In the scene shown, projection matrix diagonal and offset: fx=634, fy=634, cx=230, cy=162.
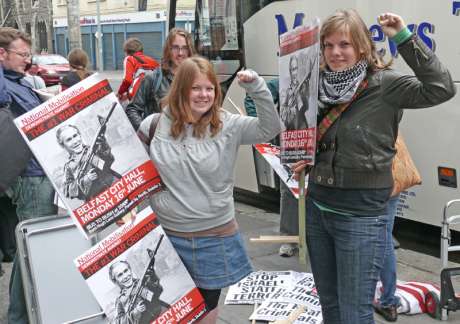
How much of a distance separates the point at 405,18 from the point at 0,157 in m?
3.49

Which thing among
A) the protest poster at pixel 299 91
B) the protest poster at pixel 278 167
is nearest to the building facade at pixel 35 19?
the protest poster at pixel 278 167

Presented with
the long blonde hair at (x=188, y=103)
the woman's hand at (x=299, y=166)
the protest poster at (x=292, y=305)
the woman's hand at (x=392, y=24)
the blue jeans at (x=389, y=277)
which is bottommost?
the protest poster at (x=292, y=305)

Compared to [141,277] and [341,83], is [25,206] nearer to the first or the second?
[141,277]

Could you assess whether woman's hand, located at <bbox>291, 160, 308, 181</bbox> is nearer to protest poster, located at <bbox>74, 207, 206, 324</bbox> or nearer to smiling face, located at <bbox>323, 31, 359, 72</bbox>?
smiling face, located at <bbox>323, 31, 359, 72</bbox>

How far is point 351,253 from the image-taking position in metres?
2.64

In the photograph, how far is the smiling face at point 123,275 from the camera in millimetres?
2734

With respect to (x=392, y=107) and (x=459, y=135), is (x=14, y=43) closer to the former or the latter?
(x=392, y=107)

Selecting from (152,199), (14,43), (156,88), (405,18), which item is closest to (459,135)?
(405,18)

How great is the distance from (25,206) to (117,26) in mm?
36667

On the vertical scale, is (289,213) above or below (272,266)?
above

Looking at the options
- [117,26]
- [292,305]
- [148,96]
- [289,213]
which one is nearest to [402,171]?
[292,305]

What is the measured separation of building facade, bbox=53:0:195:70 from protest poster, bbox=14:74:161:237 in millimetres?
30606

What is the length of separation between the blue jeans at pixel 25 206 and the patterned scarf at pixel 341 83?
1.70 m

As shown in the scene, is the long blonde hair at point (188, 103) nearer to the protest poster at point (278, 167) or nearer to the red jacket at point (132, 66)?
the protest poster at point (278, 167)
